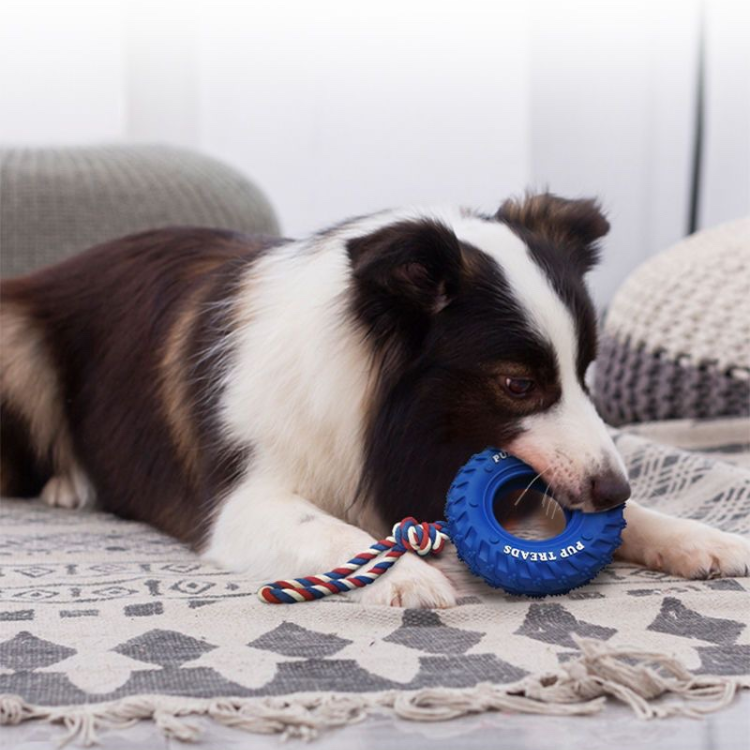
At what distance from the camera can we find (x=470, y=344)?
1.97 meters

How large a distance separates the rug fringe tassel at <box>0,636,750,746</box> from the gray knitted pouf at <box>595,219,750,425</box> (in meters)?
1.89

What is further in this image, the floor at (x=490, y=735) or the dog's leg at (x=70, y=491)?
the dog's leg at (x=70, y=491)

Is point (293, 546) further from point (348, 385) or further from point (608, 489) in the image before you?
point (608, 489)

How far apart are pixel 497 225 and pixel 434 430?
398mm

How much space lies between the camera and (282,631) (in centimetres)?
171

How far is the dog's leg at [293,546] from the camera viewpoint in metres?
1.82

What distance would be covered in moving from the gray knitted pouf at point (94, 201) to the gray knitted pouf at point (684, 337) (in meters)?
1.29

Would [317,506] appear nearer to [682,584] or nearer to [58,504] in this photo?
[682,584]

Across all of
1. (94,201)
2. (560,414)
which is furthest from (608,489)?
(94,201)

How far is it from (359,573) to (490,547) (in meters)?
0.20

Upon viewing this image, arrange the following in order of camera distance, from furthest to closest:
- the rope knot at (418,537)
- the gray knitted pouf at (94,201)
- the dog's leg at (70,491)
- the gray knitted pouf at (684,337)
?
the gray knitted pouf at (94,201)
the gray knitted pouf at (684,337)
the dog's leg at (70,491)
the rope knot at (418,537)

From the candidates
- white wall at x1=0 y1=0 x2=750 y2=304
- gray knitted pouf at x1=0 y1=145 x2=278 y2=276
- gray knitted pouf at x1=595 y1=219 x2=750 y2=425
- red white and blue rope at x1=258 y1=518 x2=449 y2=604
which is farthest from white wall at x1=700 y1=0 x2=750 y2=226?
red white and blue rope at x1=258 y1=518 x2=449 y2=604

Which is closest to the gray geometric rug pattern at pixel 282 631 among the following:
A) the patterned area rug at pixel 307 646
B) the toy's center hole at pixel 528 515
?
the patterned area rug at pixel 307 646

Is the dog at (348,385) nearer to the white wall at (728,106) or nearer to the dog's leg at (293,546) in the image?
the dog's leg at (293,546)
